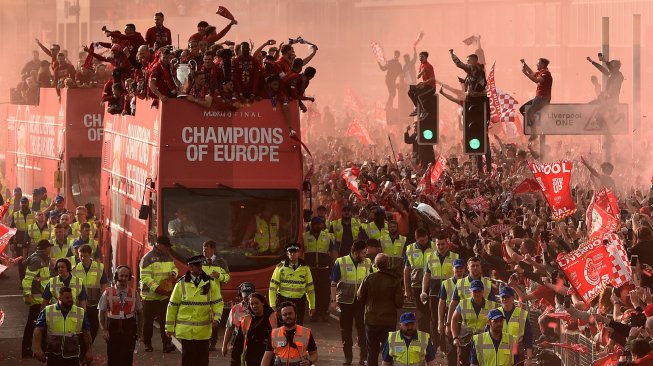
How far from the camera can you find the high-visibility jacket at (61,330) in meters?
16.5

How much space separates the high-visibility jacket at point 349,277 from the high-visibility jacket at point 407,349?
14.9 ft

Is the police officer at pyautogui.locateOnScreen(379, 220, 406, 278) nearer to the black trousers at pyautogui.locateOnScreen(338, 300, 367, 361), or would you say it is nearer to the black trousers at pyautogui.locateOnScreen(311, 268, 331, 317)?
the black trousers at pyautogui.locateOnScreen(311, 268, 331, 317)

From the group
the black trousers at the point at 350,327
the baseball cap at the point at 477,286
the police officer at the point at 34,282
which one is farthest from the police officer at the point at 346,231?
the baseball cap at the point at 477,286

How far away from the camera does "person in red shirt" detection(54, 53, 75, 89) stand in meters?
31.5

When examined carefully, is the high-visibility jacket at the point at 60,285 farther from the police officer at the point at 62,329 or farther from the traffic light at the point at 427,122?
the traffic light at the point at 427,122

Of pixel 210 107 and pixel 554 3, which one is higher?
pixel 554 3

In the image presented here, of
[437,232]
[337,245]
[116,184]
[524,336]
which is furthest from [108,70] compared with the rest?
[524,336]

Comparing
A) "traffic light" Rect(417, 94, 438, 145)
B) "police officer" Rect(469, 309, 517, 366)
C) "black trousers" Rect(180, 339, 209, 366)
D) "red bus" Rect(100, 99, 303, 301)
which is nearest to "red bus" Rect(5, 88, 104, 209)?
"traffic light" Rect(417, 94, 438, 145)

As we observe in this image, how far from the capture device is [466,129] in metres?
23.2

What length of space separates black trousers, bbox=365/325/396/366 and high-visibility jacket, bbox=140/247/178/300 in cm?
327

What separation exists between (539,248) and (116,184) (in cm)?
762

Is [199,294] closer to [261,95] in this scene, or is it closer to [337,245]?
[261,95]

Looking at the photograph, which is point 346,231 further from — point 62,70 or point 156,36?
point 62,70

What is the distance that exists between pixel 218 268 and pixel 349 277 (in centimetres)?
172
